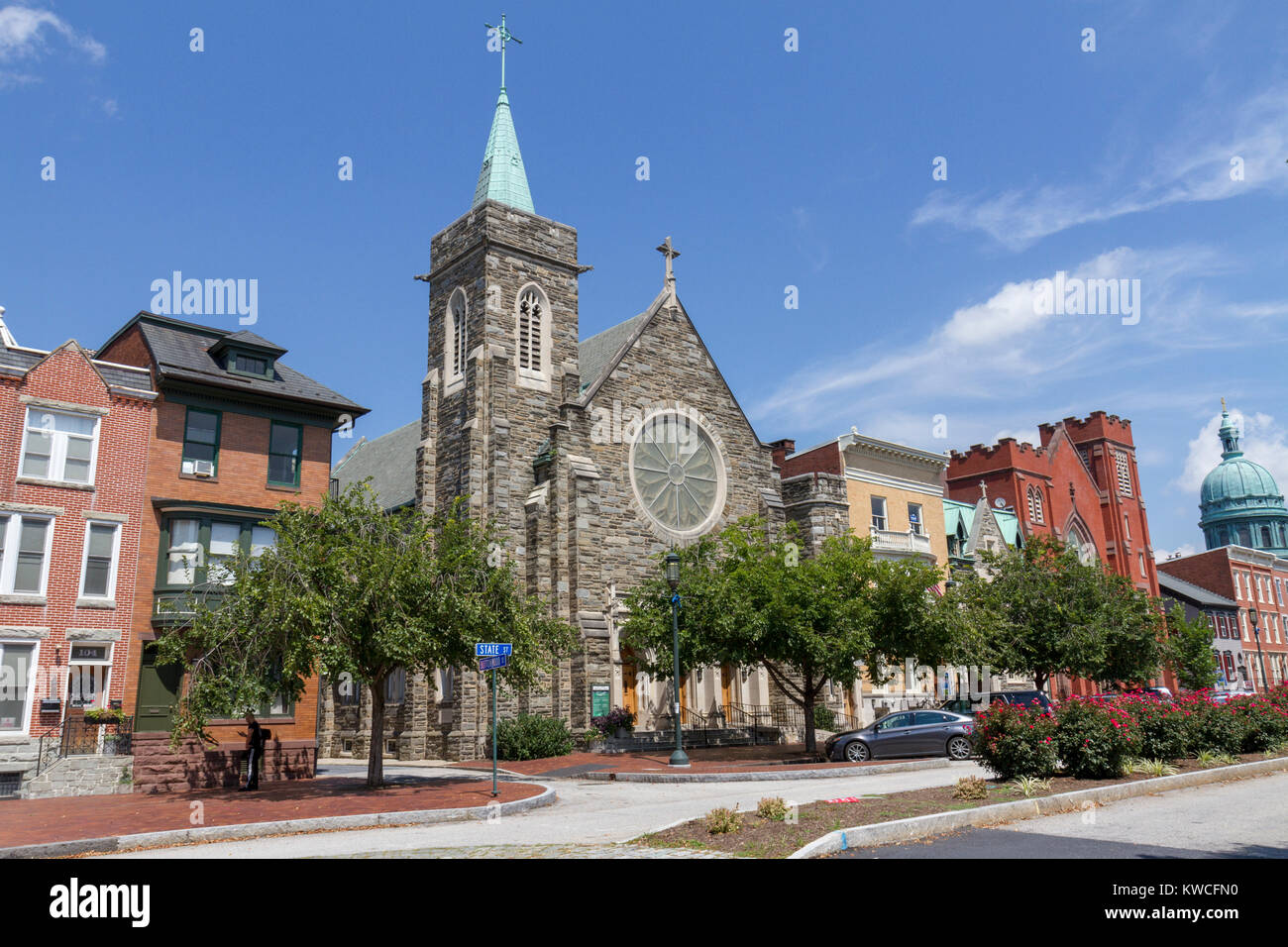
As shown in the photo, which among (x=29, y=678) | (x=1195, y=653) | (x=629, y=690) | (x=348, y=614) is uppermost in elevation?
(x=348, y=614)

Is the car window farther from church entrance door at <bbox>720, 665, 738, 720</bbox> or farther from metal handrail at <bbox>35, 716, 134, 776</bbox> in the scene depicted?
metal handrail at <bbox>35, 716, 134, 776</bbox>

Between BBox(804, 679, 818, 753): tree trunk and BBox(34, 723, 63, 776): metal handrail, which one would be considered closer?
BBox(34, 723, 63, 776): metal handrail

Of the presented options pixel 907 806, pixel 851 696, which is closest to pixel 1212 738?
pixel 907 806

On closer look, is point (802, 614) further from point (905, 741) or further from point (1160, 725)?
point (1160, 725)

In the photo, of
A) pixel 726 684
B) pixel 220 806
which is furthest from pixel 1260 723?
pixel 220 806

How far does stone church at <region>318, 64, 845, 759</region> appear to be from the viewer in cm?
3045

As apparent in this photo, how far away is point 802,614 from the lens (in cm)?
2508

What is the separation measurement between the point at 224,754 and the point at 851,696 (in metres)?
24.2

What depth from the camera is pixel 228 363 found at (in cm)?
2589

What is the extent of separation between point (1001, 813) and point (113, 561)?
20.6m

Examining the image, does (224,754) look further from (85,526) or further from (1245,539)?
(1245,539)

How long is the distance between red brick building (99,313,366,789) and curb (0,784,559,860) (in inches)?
312

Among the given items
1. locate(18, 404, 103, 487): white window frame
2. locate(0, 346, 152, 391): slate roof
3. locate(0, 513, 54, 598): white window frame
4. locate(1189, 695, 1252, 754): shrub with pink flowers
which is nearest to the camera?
locate(1189, 695, 1252, 754): shrub with pink flowers

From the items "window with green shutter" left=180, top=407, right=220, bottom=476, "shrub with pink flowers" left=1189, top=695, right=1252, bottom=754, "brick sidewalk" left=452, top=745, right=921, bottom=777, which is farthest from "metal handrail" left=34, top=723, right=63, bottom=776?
"shrub with pink flowers" left=1189, top=695, right=1252, bottom=754
